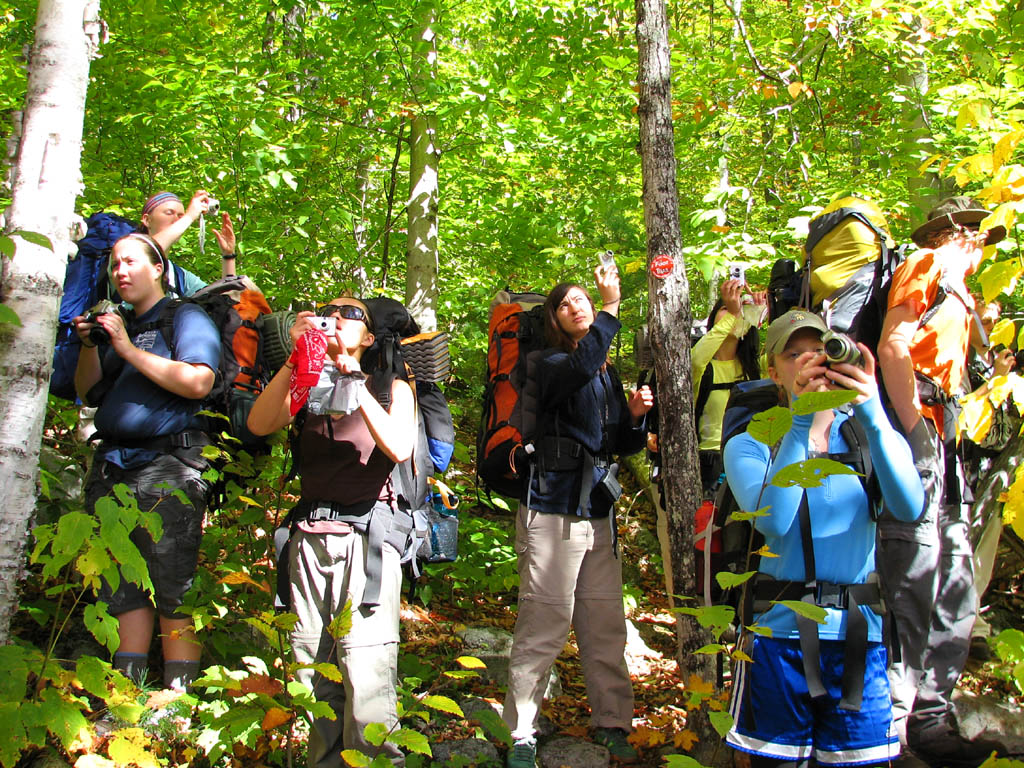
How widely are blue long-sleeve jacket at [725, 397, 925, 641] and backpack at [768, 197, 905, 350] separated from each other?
4.27ft

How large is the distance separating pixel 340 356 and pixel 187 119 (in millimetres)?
3396

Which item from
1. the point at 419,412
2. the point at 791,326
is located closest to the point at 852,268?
the point at 791,326

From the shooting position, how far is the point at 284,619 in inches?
95.6

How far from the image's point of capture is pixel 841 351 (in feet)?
7.01

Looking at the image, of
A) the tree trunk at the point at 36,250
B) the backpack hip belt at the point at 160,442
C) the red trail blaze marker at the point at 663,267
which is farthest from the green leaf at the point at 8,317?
the red trail blaze marker at the point at 663,267

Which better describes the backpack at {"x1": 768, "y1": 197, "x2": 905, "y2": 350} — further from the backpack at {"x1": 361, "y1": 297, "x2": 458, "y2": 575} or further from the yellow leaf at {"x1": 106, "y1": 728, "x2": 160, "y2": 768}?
the yellow leaf at {"x1": 106, "y1": 728, "x2": 160, "y2": 768}

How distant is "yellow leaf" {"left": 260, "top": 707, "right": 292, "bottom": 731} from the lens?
7.62 feet

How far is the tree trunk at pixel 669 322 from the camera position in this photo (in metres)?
3.45

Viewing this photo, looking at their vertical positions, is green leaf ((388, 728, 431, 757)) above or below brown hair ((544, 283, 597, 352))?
below

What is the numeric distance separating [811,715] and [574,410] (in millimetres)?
2011

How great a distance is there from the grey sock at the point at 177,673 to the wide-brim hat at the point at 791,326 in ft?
10.2

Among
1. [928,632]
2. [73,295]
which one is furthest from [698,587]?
[73,295]

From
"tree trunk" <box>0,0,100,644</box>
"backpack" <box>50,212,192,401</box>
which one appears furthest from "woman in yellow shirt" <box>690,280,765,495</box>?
"tree trunk" <box>0,0,100,644</box>

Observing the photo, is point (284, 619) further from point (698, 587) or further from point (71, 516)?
point (698, 587)
